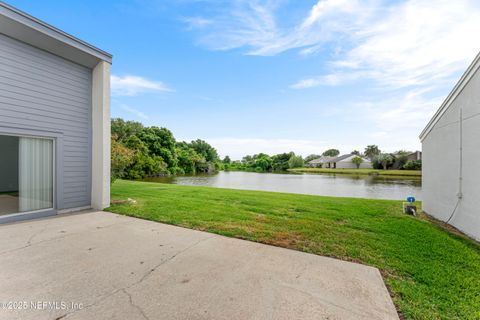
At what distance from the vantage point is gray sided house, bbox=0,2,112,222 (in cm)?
388

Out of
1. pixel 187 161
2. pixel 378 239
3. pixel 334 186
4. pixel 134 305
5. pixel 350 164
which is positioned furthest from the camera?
pixel 350 164

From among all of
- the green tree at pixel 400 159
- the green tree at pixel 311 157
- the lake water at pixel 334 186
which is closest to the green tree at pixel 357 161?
the green tree at pixel 400 159

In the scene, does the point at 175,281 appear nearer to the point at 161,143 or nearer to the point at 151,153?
the point at 151,153

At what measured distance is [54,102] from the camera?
4.48 m

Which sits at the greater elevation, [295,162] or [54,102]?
[54,102]

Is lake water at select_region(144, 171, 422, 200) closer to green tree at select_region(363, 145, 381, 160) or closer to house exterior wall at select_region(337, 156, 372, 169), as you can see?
house exterior wall at select_region(337, 156, 372, 169)

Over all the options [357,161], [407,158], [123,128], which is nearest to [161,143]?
[123,128]

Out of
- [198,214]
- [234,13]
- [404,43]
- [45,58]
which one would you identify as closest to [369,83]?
[404,43]

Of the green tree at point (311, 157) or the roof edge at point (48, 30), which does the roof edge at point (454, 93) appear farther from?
the green tree at point (311, 157)

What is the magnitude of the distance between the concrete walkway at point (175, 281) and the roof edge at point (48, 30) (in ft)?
11.9

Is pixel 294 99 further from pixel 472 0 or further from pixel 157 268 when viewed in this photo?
pixel 157 268

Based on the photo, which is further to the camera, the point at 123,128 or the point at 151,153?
the point at 123,128

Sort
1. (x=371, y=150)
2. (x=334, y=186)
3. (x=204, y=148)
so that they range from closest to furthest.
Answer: (x=334, y=186) → (x=204, y=148) → (x=371, y=150)

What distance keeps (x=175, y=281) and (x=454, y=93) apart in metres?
5.88
